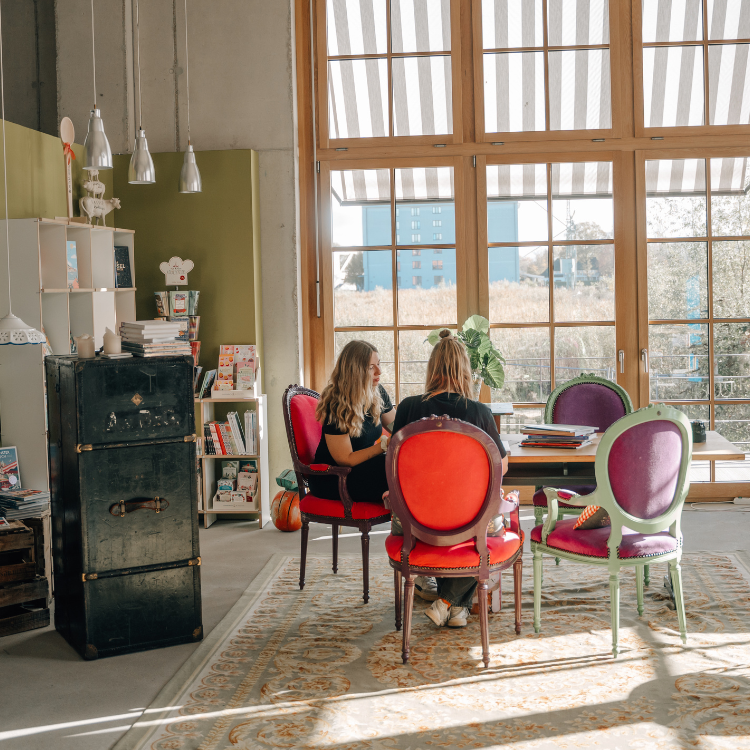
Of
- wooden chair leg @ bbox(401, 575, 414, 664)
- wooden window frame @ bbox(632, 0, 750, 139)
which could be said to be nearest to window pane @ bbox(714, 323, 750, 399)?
wooden window frame @ bbox(632, 0, 750, 139)

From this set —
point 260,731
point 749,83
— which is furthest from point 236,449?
point 749,83

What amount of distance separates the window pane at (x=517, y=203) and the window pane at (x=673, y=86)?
0.94 meters

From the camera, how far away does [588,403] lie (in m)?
4.60

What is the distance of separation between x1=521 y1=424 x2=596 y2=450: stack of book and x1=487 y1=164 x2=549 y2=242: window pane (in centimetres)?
235

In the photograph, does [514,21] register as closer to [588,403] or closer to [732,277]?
[732,277]

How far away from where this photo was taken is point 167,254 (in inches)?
233

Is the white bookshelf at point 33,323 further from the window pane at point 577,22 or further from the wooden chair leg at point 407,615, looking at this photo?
the window pane at point 577,22

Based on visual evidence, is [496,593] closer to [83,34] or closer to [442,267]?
[442,267]

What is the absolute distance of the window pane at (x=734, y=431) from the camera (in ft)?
19.6

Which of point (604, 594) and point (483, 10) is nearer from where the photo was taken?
point (604, 594)

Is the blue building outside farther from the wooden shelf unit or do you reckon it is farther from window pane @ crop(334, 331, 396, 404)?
the wooden shelf unit

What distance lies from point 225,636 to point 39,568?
1108 mm

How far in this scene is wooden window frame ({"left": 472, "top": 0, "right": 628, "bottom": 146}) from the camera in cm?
586

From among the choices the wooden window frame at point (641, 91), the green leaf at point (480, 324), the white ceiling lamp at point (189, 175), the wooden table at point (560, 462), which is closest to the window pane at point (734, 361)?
the wooden window frame at point (641, 91)
